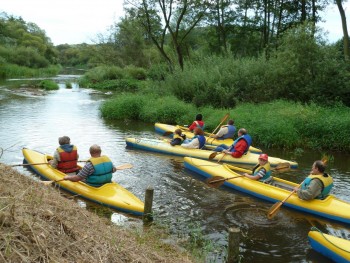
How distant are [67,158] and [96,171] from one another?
1.30 metres

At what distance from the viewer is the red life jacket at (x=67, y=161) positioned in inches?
332

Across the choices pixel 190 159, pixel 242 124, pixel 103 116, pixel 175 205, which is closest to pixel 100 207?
pixel 175 205

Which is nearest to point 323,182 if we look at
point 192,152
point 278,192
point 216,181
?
point 278,192

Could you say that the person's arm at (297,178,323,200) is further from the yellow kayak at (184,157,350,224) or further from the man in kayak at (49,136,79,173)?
the man in kayak at (49,136,79,173)

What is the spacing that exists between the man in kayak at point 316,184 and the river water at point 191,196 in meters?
0.45

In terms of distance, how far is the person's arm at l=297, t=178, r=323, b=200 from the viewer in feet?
23.9

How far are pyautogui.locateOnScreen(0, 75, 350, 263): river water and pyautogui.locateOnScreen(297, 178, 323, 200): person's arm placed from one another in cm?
41

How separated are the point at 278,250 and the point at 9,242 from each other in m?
4.31

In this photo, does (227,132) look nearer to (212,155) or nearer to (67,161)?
(212,155)

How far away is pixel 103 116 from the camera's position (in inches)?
743

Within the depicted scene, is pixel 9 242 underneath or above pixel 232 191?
above

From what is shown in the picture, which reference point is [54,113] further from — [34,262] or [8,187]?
[34,262]

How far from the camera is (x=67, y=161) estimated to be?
8.50 metres

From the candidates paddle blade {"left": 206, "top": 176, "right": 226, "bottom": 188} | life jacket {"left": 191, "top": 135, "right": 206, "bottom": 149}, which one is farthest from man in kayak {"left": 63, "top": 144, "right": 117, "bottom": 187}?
life jacket {"left": 191, "top": 135, "right": 206, "bottom": 149}
